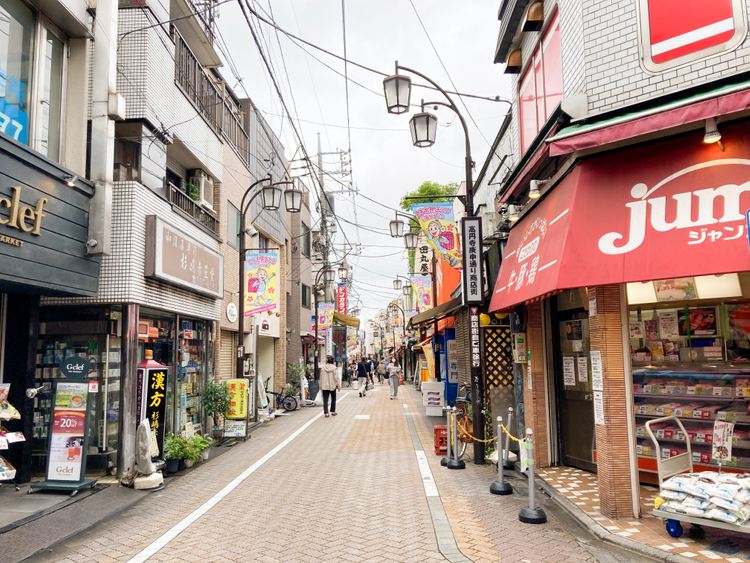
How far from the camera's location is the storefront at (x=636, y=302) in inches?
237

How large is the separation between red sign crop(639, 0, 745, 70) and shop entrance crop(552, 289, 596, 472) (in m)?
3.77

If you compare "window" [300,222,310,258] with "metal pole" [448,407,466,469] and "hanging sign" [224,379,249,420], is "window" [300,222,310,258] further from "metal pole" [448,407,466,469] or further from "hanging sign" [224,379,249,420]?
"metal pole" [448,407,466,469]

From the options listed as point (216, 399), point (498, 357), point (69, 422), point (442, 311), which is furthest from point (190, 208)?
point (498, 357)

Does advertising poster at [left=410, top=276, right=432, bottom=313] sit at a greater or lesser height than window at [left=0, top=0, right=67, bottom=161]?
lesser

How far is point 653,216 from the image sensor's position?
20.9ft

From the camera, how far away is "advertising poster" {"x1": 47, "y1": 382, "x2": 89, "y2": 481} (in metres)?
8.69

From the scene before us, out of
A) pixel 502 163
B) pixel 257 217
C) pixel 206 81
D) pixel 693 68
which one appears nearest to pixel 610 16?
pixel 693 68

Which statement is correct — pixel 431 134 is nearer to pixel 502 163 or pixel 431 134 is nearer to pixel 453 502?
pixel 502 163

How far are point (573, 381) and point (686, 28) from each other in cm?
563

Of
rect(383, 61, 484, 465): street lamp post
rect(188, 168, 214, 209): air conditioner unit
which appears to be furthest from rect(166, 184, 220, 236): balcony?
rect(383, 61, 484, 465): street lamp post

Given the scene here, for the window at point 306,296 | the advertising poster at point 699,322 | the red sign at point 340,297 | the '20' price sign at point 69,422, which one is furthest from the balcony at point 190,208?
the red sign at point 340,297

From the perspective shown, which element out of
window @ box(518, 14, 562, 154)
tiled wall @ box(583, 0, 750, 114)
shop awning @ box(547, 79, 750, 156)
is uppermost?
window @ box(518, 14, 562, 154)

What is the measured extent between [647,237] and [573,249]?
32.3 inches

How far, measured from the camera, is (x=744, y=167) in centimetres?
583
